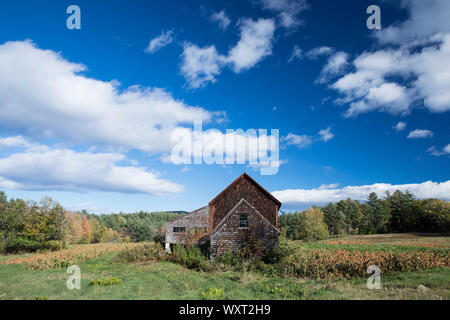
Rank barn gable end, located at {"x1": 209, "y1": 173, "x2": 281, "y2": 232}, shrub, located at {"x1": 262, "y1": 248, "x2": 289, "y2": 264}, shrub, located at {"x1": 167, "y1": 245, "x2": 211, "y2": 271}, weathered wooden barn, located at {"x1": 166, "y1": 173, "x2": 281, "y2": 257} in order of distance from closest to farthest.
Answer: shrub, located at {"x1": 167, "y1": 245, "x2": 211, "y2": 271}
shrub, located at {"x1": 262, "y1": 248, "x2": 289, "y2": 264}
weathered wooden barn, located at {"x1": 166, "y1": 173, "x2": 281, "y2": 257}
barn gable end, located at {"x1": 209, "y1": 173, "x2": 281, "y2": 232}

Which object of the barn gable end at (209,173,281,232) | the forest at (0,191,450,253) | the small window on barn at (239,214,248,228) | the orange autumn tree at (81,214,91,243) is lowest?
the orange autumn tree at (81,214,91,243)

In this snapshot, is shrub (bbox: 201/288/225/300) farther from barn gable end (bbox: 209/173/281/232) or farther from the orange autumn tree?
the orange autumn tree

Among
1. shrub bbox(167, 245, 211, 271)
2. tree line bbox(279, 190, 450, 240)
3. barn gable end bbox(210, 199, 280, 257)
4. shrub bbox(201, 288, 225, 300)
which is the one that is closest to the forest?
tree line bbox(279, 190, 450, 240)

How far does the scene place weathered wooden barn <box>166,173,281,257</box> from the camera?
21.2 meters

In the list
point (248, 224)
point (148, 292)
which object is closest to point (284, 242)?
point (248, 224)

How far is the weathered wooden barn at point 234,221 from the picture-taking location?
836 inches

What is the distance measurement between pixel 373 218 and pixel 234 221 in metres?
78.6

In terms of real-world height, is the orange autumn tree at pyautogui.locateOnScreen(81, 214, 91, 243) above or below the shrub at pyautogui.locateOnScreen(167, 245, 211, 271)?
below

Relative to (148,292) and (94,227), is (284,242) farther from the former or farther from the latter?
(94,227)

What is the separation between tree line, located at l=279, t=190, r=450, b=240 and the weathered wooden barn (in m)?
41.2

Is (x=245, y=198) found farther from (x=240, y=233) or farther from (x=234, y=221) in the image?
(x=240, y=233)

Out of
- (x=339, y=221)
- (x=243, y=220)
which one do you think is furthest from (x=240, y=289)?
(x=339, y=221)

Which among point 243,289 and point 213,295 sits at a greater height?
point 213,295

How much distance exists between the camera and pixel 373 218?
8012 cm
